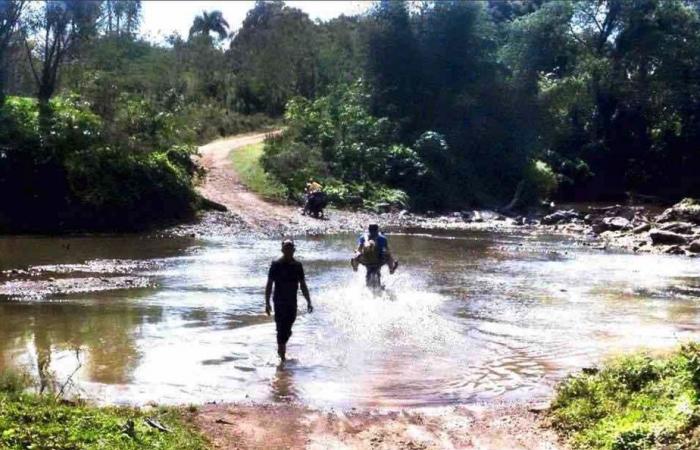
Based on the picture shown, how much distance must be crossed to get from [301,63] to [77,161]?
29.6 m

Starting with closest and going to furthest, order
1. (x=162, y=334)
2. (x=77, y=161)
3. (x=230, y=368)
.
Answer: (x=230, y=368) → (x=162, y=334) → (x=77, y=161)

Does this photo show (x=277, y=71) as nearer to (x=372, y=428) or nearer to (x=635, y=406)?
(x=372, y=428)

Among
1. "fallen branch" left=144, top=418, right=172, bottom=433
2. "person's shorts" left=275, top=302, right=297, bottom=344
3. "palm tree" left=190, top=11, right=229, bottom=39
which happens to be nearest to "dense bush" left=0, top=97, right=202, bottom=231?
"person's shorts" left=275, top=302, right=297, bottom=344

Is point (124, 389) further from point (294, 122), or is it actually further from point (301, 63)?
point (301, 63)

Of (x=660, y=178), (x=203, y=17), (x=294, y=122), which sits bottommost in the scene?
(x=660, y=178)

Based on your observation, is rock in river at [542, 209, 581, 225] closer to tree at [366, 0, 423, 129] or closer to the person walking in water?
tree at [366, 0, 423, 129]

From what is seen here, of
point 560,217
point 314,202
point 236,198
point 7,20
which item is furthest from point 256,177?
point 560,217

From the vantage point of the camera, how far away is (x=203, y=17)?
7312 centimetres

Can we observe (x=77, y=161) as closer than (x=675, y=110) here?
Yes

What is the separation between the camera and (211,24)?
241 feet

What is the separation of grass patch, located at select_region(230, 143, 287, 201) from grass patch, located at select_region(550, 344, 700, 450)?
80.9ft

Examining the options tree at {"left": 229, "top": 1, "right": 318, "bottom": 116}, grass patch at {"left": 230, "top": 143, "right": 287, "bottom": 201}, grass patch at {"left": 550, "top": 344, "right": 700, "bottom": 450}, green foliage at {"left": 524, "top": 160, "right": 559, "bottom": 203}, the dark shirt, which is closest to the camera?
grass patch at {"left": 550, "top": 344, "right": 700, "bottom": 450}

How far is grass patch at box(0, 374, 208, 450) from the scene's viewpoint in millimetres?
5836

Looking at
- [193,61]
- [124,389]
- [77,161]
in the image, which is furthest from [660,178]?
[124,389]
